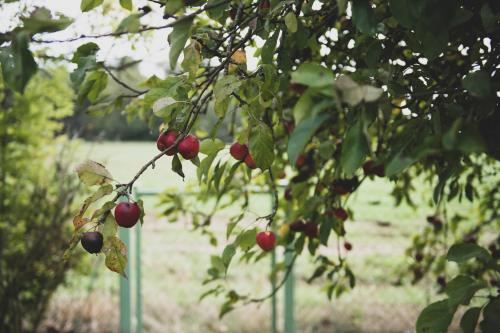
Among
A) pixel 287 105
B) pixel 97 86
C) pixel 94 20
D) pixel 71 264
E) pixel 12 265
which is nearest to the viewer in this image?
pixel 97 86

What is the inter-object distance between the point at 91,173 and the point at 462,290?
0.64 metres

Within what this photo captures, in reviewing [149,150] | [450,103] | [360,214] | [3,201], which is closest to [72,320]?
[3,201]

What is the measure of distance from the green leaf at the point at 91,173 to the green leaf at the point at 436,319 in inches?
24.0

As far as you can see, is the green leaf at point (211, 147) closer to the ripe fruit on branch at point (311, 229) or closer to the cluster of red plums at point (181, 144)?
the cluster of red plums at point (181, 144)

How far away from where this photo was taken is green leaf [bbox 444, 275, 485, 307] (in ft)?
2.48

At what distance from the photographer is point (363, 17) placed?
26.2 inches

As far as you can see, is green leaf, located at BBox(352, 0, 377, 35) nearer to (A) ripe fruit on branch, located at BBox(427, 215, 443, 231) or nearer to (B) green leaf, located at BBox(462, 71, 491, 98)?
(B) green leaf, located at BBox(462, 71, 491, 98)

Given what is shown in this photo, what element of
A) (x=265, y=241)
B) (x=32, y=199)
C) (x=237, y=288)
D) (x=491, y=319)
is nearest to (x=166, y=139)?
(x=265, y=241)

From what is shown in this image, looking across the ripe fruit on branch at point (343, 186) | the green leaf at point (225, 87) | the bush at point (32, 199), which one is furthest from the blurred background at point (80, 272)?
the green leaf at point (225, 87)

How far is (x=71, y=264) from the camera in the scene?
356 centimetres

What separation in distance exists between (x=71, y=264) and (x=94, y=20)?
7.23 ft

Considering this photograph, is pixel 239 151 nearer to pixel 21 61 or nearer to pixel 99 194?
pixel 99 194

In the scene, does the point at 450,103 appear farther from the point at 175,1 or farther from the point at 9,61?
the point at 9,61

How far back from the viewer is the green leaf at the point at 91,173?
81 cm
